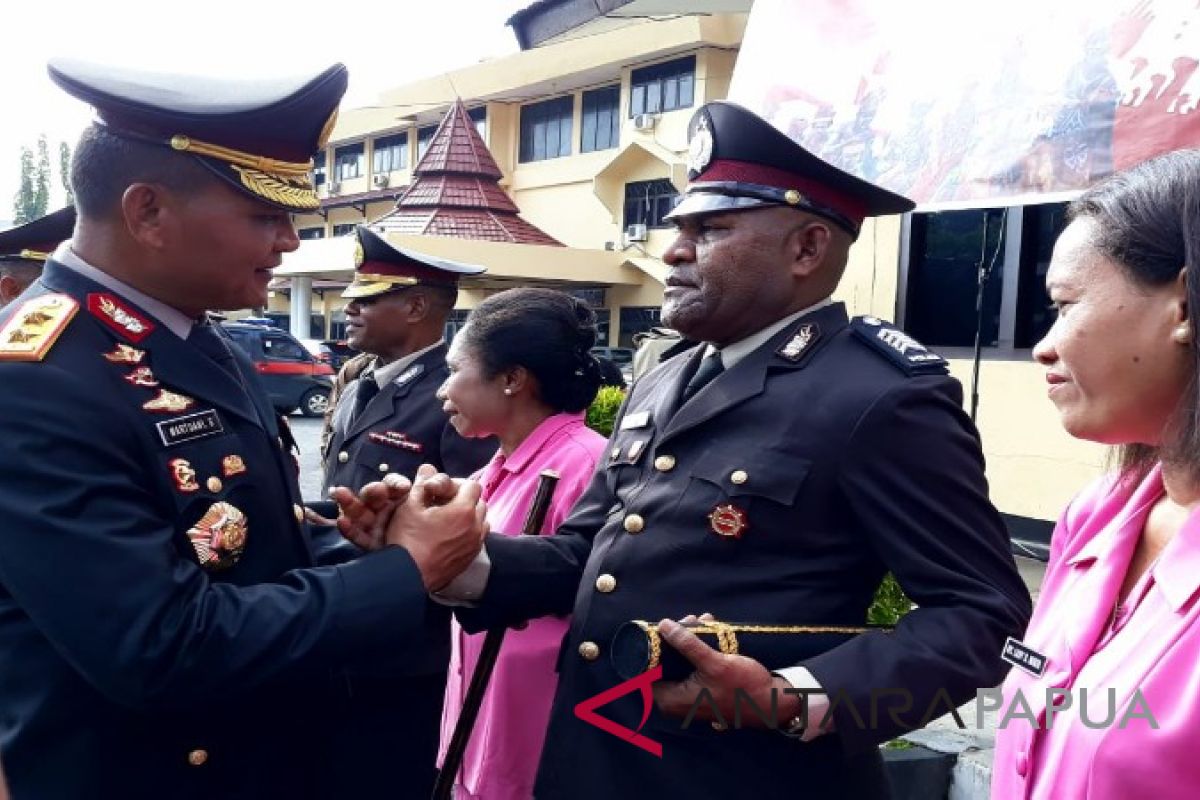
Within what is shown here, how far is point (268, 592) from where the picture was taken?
1641mm

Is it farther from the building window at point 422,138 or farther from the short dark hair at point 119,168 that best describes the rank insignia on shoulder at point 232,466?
the building window at point 422,138

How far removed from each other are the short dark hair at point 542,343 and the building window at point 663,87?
801 inches

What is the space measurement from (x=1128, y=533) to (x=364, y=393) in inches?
132

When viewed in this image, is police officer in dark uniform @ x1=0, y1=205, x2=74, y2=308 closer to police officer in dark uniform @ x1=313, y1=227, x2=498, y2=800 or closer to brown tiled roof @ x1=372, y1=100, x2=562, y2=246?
police officer in dark uniform @ x1=313, y1=227, x2=498, y2=800

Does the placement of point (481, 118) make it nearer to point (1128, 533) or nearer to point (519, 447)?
point (519, 447)

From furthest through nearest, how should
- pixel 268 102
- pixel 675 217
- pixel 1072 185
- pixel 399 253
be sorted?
1. pixel 399 253
2. pixel 1072 185
3. pixel 675 217
4. pixel 268 102

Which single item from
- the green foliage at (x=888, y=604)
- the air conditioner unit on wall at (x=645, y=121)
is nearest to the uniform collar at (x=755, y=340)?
the green foliage at (x=888, y=604)

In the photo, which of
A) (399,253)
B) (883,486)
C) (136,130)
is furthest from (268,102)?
(399,253)

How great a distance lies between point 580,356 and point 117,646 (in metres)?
2.01

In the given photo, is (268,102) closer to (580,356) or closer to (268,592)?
(268,592)

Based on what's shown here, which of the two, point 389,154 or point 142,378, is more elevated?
point 389,154

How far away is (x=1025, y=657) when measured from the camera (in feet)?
5.16

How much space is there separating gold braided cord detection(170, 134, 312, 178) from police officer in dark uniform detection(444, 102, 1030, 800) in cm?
84

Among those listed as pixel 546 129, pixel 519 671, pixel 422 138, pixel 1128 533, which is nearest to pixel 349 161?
pixel 422 138
